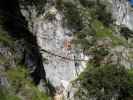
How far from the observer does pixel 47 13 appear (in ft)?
109

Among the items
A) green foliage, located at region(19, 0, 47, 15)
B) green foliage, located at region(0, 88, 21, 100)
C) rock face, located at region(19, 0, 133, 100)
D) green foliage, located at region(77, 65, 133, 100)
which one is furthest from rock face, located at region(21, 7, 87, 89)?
green foliage, located at region(0, 88, 21, 100)

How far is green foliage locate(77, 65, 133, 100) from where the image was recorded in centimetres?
2859

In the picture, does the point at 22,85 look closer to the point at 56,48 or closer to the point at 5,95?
the point at 5,95

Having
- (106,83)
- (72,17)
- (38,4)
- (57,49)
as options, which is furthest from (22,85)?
(72,17)

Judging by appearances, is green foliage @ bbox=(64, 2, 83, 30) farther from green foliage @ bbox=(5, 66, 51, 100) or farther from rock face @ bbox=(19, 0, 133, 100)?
green foliage @ bbox=(5, 66, 51, 100)

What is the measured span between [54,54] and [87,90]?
5086 millimetres

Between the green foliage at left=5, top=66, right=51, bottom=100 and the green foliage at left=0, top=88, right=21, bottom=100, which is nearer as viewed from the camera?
the green foliage at left=0, top=88, right=21, bottom=100

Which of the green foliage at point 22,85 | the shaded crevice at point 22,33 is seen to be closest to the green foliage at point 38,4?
the shaded crevice at point 22,33

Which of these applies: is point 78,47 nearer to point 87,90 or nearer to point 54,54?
point 54,54

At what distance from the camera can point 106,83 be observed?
2895cm

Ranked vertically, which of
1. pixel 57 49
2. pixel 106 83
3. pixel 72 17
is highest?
pixel 72 17

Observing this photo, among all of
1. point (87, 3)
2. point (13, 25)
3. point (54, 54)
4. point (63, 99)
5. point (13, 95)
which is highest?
point (87, 3)

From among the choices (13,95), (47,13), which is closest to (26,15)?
(47,13)

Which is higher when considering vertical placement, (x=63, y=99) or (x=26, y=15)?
(x=26, y=15)
